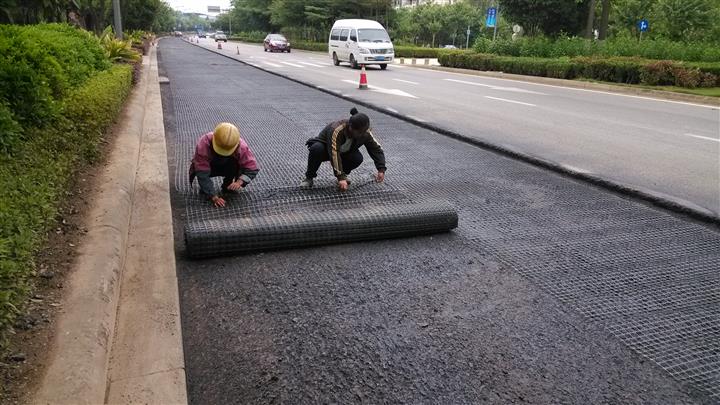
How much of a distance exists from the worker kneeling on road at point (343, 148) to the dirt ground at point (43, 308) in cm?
175

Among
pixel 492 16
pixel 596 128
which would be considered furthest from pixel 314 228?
pixel 492 16

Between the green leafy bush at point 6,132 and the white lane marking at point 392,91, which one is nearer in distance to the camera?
the green leafy bush at point 6,132

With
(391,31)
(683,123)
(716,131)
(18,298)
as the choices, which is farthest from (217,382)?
(391,31)

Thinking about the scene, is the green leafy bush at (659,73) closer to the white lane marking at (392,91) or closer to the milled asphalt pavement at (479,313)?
the white lane marking at (392,91)

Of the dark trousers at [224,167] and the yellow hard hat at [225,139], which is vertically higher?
the yellow hard hat at [225,139]

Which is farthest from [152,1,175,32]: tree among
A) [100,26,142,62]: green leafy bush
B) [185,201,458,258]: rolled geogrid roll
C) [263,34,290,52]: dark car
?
[185,201,458,258]: rolled geogrid roll

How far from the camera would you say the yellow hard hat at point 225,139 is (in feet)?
12.8

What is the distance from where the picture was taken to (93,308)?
2.42 m

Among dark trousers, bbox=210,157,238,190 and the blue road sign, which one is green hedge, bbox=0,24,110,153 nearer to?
dark trousers, bbox=210,157,238,190

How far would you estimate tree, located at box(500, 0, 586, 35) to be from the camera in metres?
26.5

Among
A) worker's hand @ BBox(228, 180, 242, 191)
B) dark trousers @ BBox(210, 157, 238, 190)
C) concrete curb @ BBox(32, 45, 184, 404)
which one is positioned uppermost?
dark trousers @ BBox(210, 157, 238, 190)

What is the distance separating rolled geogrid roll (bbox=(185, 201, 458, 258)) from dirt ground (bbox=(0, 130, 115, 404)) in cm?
69

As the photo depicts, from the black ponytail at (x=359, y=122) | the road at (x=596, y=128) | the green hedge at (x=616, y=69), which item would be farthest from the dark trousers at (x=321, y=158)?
the green hedge at (x=616, y=69)

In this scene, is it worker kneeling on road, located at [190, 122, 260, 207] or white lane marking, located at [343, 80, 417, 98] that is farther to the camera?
white lane marking, located at [343, 80, 417, 98]
